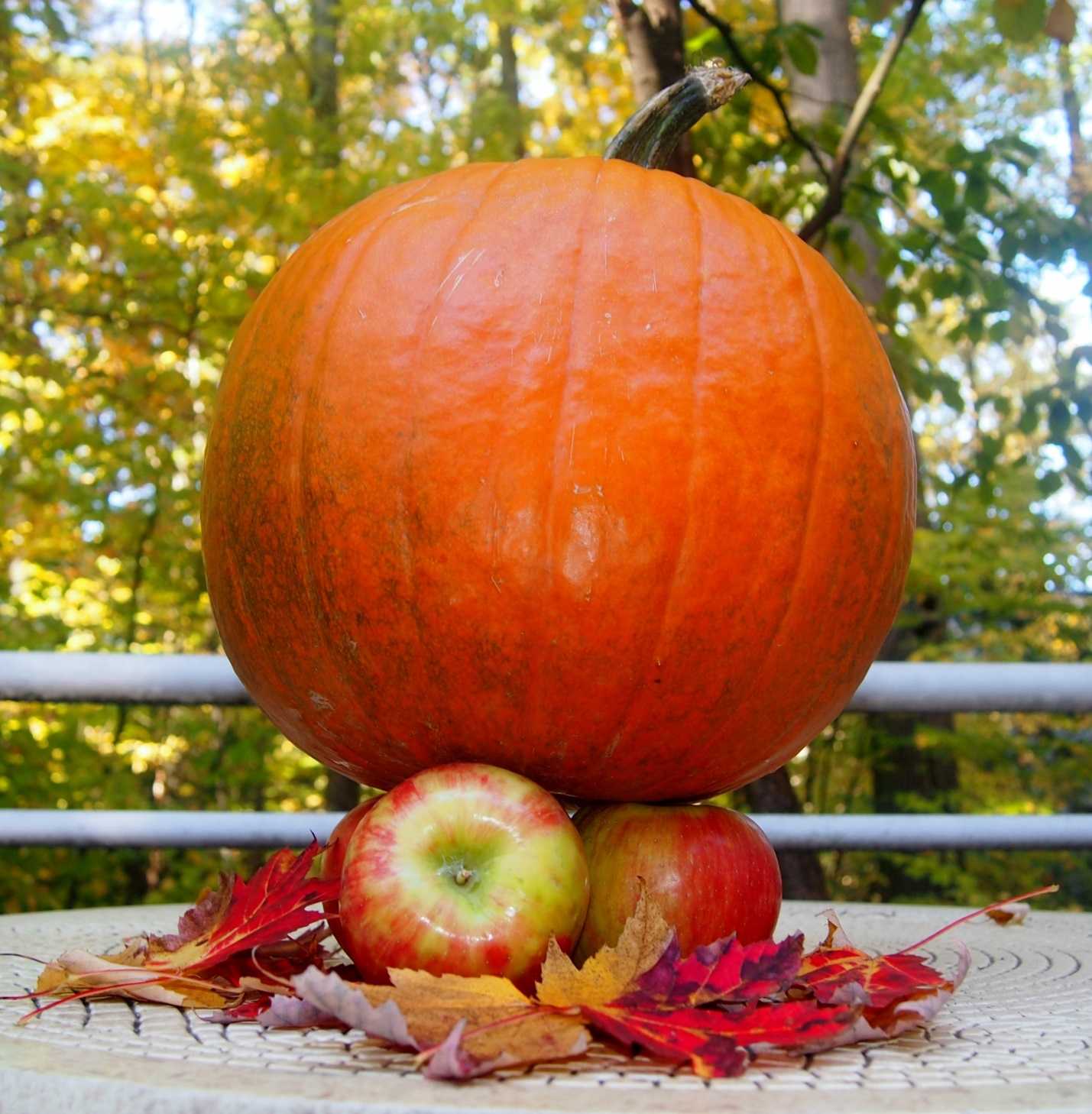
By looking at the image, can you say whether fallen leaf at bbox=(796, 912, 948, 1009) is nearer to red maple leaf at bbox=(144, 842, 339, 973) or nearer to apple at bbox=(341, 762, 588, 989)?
apple at bbox=(341, 762, 588, 989)

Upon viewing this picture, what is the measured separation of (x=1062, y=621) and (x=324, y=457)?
4893 mm

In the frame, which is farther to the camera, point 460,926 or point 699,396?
point 699,396

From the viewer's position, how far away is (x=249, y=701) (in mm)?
1741

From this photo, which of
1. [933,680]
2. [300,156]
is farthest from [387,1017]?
[300,156]

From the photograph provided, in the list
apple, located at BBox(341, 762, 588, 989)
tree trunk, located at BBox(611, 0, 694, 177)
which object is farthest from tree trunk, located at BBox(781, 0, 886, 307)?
apple, located at BBox(341, 762, 588, 989)

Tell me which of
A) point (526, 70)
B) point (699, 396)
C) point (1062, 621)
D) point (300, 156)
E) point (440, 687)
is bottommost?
point (1062, 621)

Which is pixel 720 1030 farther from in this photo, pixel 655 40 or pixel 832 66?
pixel 832 66

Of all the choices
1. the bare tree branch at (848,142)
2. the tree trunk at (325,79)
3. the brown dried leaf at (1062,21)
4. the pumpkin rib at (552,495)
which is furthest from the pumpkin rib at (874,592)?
the tree trunk at (325,79)

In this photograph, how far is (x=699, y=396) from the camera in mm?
996

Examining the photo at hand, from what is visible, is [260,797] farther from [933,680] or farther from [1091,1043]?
[1091,1043]

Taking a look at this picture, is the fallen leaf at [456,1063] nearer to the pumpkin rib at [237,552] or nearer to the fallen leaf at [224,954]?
the fallen leaf at [224,954]

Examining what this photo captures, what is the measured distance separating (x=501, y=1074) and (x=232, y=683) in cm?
121

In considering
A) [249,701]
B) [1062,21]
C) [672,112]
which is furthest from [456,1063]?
[1062,21]

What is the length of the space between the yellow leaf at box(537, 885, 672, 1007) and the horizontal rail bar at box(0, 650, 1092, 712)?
1.02m
